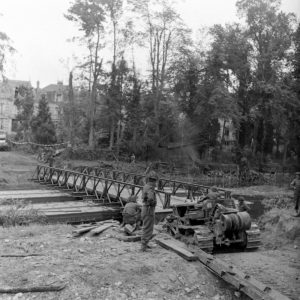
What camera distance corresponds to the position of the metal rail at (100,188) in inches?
717

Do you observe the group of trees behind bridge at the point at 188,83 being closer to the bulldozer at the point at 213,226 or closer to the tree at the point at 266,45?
the tree at the point at 266,45

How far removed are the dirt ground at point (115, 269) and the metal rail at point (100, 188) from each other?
19.2ft

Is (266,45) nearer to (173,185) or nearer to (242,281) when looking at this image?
(173,185)

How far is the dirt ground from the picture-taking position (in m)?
7.62

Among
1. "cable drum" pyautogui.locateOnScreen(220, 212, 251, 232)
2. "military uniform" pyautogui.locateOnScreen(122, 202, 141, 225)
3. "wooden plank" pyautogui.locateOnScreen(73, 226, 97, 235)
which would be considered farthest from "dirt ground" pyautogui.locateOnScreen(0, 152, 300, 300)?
"military uniform" pyautogui.locateOnScreen(122, 202, 141, 225)

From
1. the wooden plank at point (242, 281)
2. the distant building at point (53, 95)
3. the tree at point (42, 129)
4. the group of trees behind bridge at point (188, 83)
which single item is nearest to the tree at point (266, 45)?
the group of trees behind bridge at point (188, 83)

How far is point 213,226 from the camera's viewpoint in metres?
11.4

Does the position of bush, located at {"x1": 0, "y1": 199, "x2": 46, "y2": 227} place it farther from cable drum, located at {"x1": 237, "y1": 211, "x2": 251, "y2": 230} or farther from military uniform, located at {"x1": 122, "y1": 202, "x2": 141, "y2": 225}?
cable drum, located at {"x1": 237, "y1": 211, "x2": 251, "y2": 230}

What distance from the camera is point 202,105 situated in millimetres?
41969

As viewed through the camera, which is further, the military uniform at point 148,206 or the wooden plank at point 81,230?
the wooden plank at point 81,230

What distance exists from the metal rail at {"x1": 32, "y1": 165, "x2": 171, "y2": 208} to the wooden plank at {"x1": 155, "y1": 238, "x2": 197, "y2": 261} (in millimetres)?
5159

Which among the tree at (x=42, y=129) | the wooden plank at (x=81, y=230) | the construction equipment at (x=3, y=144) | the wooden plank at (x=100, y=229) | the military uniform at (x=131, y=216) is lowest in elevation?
the wooden plank at (x=81, y=230)

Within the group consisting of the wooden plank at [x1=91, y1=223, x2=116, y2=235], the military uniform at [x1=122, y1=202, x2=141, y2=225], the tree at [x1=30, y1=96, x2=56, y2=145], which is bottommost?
the wooden plank at [x1=91, y1=223, x2=116, y2=235]

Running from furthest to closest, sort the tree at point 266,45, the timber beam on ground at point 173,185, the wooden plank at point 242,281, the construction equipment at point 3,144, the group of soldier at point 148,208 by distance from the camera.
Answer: the construction equipment at point 3,144
the tree at point 266,45
the timber beam on ground at point 173,185
the group of soldier at point 148,208
the wooden plank at point 242,281
